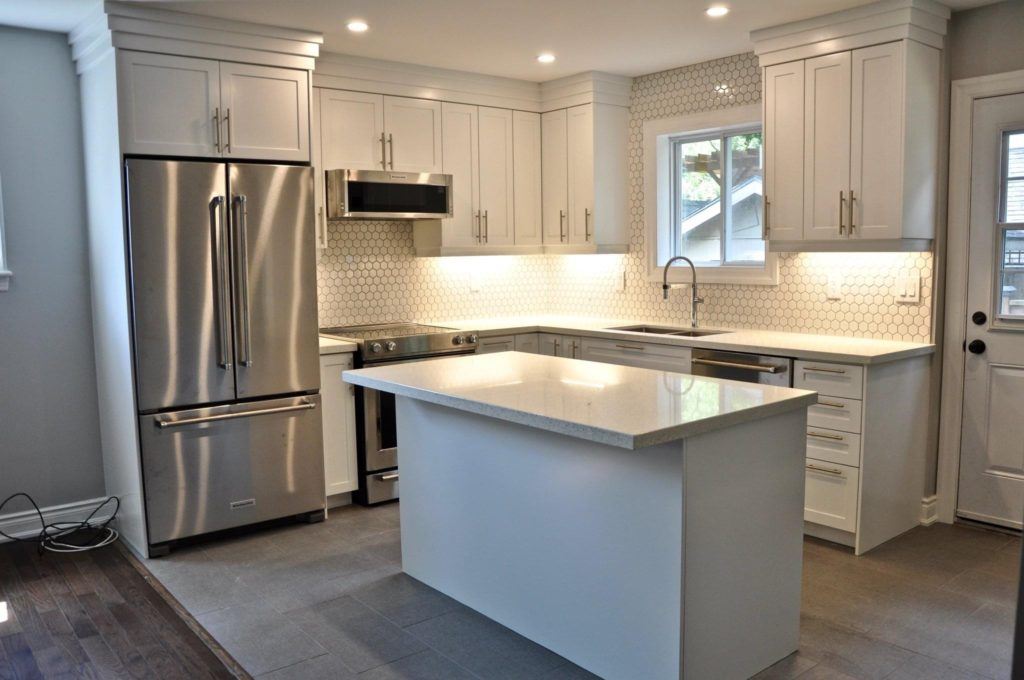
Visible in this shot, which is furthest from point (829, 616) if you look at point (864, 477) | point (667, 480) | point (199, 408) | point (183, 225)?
point (183, 225)

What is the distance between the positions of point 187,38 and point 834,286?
138 inches

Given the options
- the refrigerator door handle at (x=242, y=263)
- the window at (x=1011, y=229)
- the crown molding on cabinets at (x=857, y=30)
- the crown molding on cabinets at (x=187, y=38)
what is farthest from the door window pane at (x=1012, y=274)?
the refrigerator door handle at (x=242, y=263)

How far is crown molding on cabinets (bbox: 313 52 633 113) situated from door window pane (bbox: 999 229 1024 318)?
249 cm

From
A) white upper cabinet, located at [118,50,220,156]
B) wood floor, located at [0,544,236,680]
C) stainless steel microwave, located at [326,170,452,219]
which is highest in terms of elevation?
white upper cabinet, located at [118,50,220,156]

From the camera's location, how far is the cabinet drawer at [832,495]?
3.94 metres

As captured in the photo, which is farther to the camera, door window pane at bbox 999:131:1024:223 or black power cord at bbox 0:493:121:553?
black power cord at bbox 0:493:121:553

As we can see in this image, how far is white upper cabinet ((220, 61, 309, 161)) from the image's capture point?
13.5 feet

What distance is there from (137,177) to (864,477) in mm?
3588

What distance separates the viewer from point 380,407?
4.75 metres

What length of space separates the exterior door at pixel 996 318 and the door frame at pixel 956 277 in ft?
0.10

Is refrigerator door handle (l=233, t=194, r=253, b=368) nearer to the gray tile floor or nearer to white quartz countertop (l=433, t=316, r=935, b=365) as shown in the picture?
the gray tile floor

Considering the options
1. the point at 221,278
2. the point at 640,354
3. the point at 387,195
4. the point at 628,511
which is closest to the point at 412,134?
the point at 387,195

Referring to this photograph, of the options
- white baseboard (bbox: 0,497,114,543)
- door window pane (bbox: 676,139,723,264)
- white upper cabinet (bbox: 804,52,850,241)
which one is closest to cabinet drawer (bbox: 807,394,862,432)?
white upper cabinet (bbox: 804,52,850,241)

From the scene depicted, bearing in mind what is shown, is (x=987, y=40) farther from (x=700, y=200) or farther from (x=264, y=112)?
(x=264, y=112)
